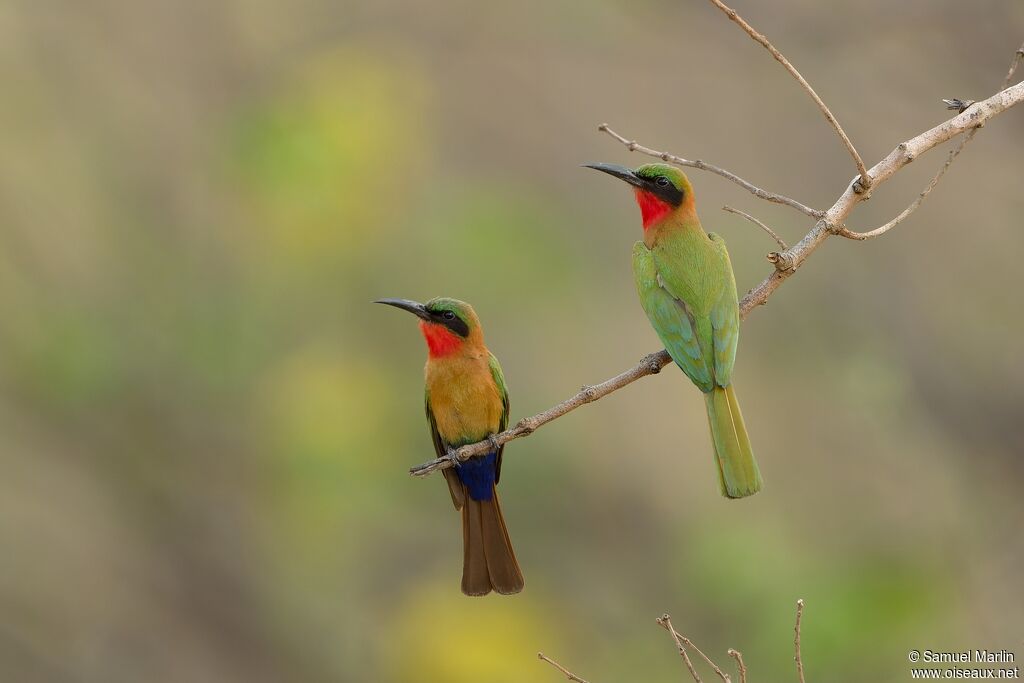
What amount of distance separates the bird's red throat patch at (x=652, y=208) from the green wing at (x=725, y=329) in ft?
0.73

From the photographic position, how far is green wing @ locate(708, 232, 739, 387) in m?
3.23

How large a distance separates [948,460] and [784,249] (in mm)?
5970

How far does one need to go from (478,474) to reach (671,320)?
29.5 inches

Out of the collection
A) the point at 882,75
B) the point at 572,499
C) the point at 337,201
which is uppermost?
the point at 882,75

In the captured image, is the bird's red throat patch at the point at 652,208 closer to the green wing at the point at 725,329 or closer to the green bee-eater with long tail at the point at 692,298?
the green bee-eater with long tail at the point at 692,298

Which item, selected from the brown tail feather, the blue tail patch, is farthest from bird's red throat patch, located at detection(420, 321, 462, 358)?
the brown tail feather

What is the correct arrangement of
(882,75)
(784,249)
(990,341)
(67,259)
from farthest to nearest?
(67,259) → (990,341) → (882,75) → (784,249)

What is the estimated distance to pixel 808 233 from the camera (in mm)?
2861

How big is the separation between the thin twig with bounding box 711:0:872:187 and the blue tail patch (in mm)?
1357

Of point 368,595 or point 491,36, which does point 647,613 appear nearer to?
point 368,595

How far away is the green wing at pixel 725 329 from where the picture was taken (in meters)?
3.23

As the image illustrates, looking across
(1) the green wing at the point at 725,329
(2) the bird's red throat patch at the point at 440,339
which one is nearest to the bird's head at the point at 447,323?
(2) the bird's red throat patch at the point at 440,339

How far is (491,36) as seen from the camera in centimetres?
994

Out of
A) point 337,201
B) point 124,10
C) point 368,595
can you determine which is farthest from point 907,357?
point 124,10
